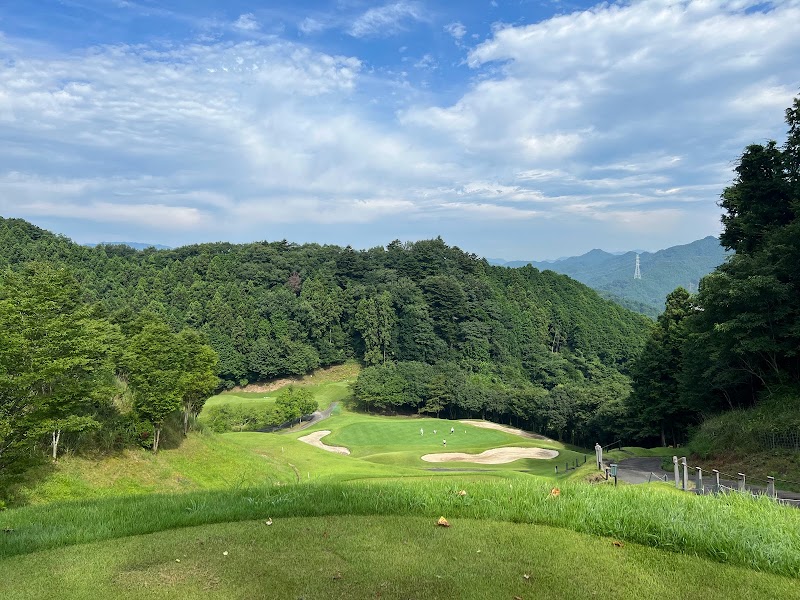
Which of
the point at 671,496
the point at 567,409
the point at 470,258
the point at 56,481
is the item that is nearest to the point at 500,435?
the point at 567,409

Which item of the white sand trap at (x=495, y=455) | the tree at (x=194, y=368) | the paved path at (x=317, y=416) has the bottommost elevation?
the paved path at (x=317, y=416)

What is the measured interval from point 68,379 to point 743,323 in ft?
95.6

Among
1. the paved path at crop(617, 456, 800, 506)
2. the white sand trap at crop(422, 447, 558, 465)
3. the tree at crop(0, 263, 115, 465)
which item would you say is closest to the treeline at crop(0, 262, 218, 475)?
the tree at crop(0, 263, 115, 465)

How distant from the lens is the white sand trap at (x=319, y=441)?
49400 millimetres

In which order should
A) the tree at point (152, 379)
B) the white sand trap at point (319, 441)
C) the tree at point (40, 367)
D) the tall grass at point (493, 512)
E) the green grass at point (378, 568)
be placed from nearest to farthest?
1. the green grass at point (378, 568)
2. the tall grass at point (493, 512)
3. the tree at point (40, 367)
4. the tree at point (152, 379)
5. the white sand trap at point (319, 441)

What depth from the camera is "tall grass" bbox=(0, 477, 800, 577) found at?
182 inches

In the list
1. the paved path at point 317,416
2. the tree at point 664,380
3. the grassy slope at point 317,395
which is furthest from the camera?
the grassy slope at point 317,395

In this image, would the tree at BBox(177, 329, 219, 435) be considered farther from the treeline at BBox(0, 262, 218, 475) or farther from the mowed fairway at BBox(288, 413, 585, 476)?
the mowed fairway at BBox(288, 413, 585, 476)

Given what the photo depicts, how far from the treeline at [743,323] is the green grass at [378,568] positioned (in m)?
20.5

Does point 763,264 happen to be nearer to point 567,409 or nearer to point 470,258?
point 567,409

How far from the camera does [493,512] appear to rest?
5789 millimetres

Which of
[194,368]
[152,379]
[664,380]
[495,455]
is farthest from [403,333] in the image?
[152,379]

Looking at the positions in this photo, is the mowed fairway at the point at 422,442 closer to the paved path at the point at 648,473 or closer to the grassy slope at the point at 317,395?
the paved path at the point at 648,473

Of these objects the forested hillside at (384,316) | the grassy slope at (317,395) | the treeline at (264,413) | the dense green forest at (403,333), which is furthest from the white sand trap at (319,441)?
the grassy slope at (317,395)
